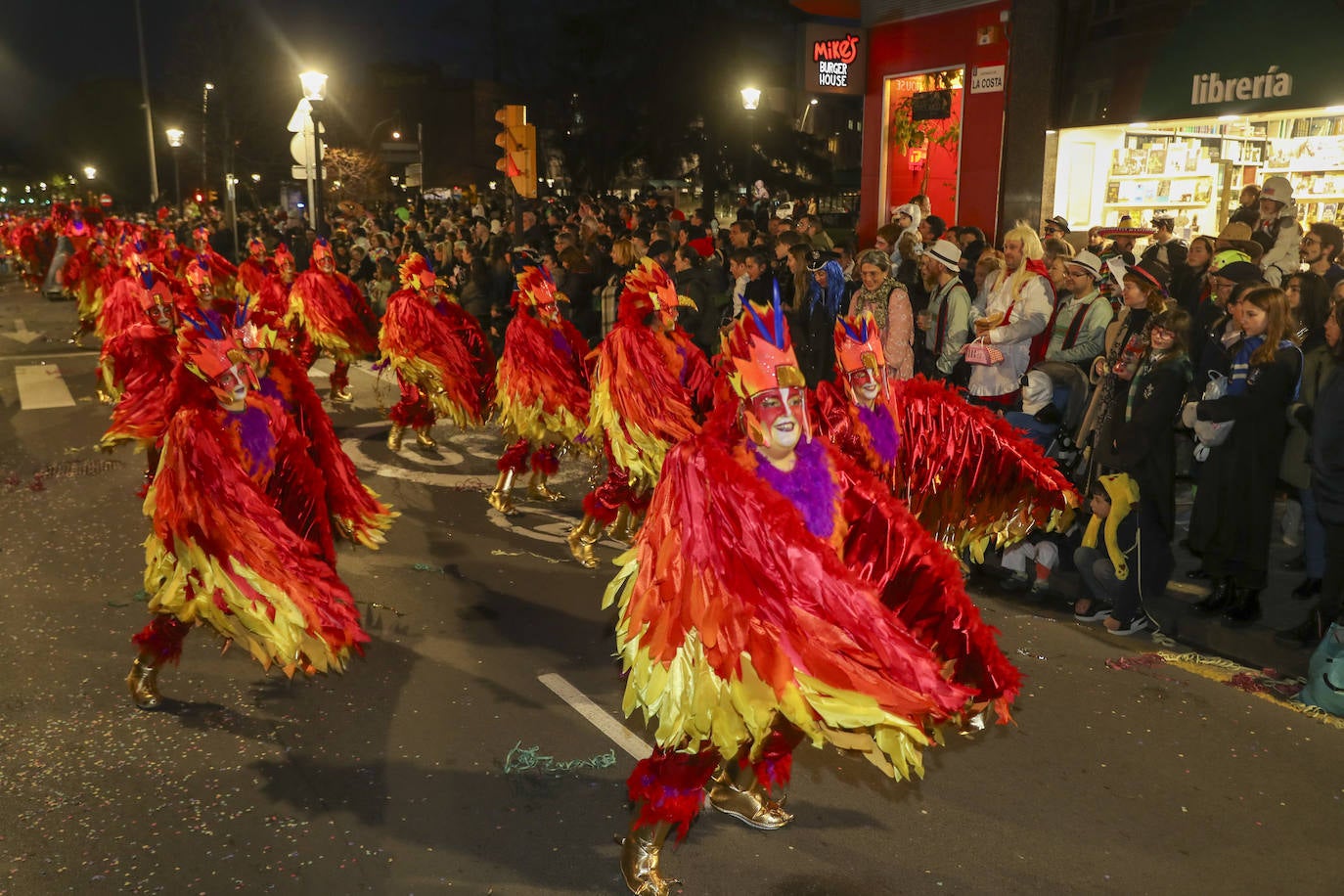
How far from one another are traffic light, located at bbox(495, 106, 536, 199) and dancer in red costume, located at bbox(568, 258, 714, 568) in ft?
25.5

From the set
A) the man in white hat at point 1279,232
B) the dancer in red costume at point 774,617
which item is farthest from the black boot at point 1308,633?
the man in white hat at point 1279,232

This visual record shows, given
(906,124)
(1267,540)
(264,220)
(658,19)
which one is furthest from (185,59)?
(1267,540)


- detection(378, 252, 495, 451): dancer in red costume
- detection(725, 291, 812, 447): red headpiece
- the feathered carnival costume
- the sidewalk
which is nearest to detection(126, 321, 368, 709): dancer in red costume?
detection(725, 291, 812, 447): red headpiece

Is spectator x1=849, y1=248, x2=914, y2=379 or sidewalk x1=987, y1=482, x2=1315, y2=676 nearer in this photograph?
sidewalk x1=987, y1=482, x2=1315, y2=676

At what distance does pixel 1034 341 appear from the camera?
8.07m

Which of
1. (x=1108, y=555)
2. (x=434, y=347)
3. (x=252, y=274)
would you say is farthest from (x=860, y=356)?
(x=252, y=274)

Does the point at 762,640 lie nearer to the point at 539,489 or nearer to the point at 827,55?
the point at 539,489

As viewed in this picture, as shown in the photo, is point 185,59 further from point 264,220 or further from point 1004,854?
point 1004,854

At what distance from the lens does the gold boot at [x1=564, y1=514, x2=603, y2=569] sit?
7.58 metres

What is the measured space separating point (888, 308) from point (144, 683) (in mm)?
5534

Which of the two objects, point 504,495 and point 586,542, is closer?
point 586,542

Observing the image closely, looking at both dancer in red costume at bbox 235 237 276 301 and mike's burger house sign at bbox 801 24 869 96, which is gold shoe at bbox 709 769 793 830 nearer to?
dancer in red costume at bbox 235 237 276 301

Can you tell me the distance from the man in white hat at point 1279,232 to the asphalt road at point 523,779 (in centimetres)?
450

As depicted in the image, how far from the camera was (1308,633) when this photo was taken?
5.90m
